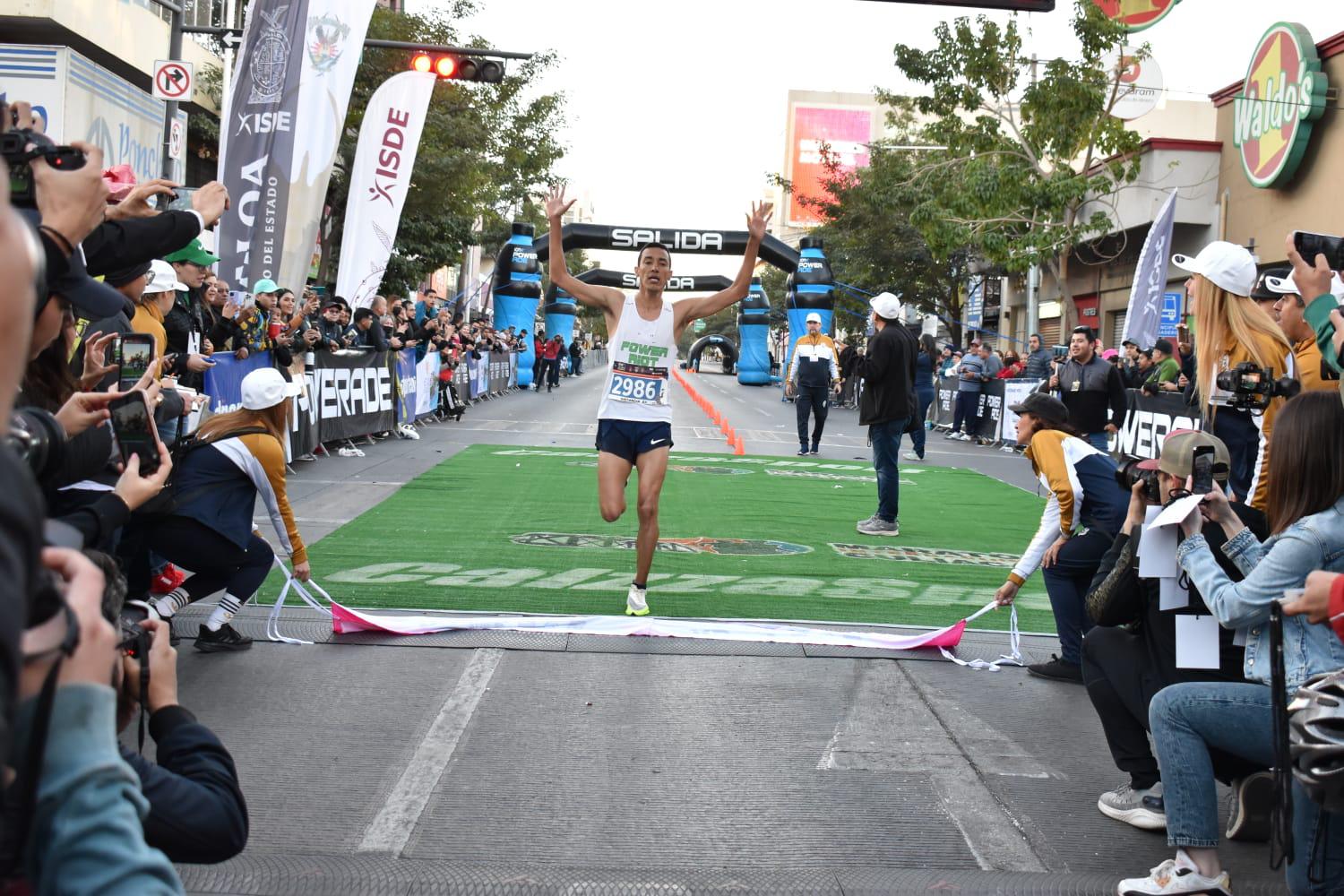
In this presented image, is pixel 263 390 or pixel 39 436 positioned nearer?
pixel 39 436

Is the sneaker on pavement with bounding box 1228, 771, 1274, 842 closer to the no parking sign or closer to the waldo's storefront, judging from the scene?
the no parking sign

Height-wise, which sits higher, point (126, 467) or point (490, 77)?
point (490, 77)

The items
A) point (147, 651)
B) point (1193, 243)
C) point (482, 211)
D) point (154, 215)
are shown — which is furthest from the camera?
point (482, 211)

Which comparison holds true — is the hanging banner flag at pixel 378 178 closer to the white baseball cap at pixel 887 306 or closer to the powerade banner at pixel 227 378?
the powerade banner at pixel 227 378

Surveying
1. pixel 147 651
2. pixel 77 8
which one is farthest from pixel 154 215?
pixel 77 8

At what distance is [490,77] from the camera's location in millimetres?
16203

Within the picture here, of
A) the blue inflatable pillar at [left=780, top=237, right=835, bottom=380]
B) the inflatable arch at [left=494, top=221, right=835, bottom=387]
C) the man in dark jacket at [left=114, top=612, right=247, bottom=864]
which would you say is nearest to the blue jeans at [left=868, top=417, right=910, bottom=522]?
the man in dark jacket at [left=114, top=612, right=247, bottom=864]

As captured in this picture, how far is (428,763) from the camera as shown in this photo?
4.73m

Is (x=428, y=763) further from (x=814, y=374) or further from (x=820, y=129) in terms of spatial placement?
(x=820, y=129)

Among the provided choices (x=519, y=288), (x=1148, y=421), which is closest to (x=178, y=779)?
(x=1148, y=421)

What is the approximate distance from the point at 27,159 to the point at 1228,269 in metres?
4.61

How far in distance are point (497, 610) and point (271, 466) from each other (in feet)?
5.39

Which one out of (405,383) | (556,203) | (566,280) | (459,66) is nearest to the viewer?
(556,203)

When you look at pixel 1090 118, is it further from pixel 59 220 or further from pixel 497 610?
pixel 59 220
